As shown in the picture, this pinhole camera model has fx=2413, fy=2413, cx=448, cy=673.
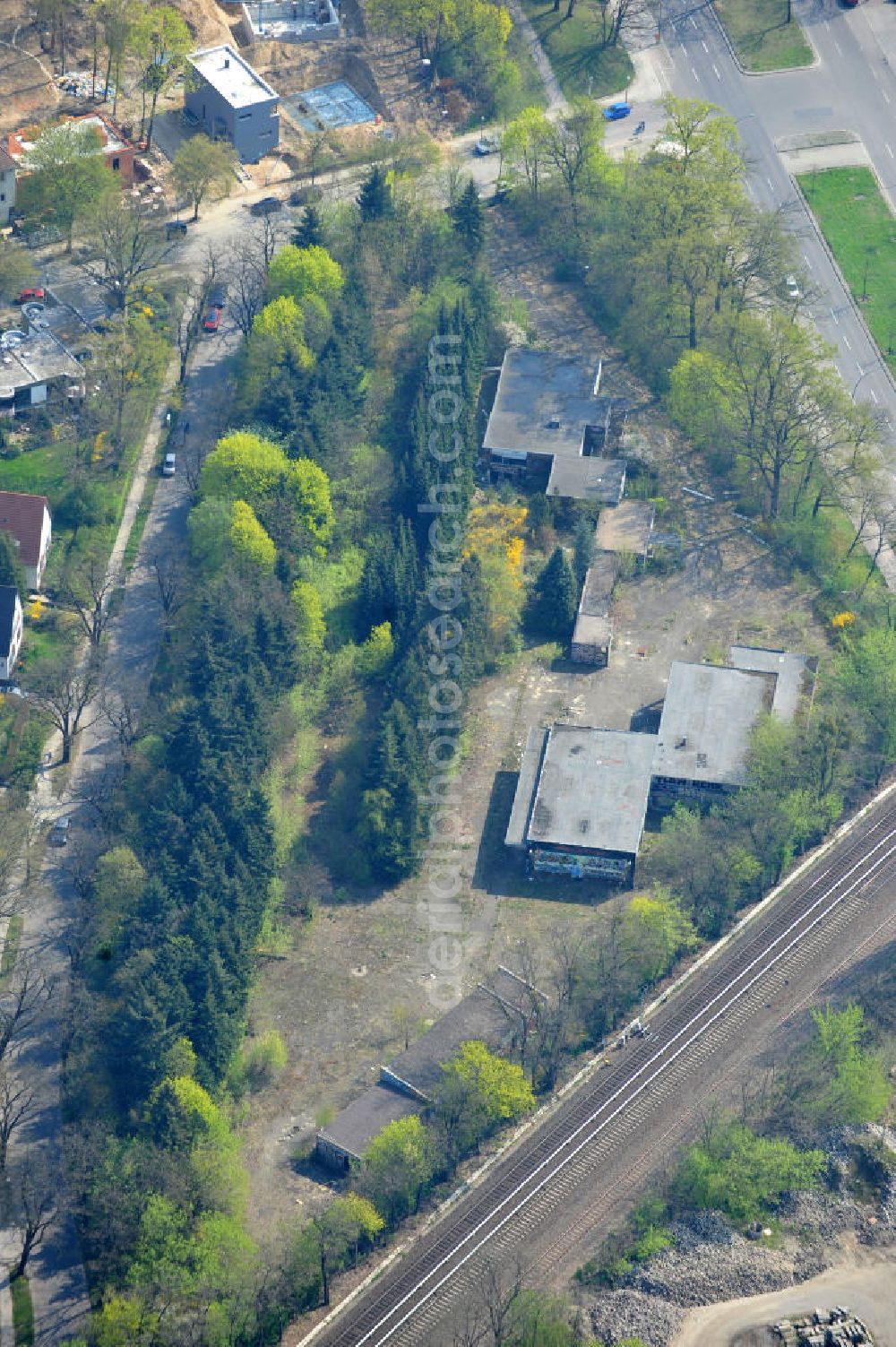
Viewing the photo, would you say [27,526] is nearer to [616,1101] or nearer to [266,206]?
[266,206]

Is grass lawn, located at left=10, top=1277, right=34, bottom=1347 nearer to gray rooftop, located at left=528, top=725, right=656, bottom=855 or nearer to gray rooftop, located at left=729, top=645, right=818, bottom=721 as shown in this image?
gray rooftop, located at left=528, top=725, right=656, bottom=855

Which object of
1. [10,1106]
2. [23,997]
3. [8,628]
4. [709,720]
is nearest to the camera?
[10,1106]

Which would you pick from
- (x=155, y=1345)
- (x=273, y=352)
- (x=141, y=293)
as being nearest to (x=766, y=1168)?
(x=155, y=1345)

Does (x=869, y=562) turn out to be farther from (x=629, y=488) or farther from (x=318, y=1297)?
(x=318, y=1297)

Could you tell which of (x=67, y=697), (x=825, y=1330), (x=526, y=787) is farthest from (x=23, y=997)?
(x=825, y=1330)

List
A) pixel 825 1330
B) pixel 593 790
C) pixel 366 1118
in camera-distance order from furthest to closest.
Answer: pixel 593 790 < pixel 366 1118 < pixel 825 1330
